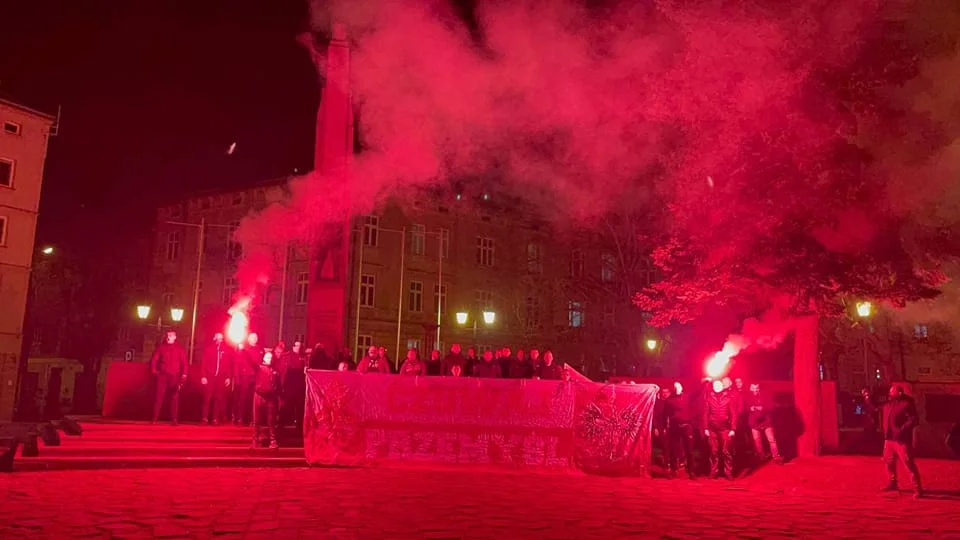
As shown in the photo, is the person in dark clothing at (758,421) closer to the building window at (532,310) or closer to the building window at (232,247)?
the building window at (532,310)

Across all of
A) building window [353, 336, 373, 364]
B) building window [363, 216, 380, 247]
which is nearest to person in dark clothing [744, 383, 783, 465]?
building window [353, 336, 373, 364]

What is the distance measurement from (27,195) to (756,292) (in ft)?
107

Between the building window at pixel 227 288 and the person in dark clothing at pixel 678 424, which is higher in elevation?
the building window at pixel 227 288

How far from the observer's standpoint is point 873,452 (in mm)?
17203

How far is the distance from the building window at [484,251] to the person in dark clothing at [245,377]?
29441 mm

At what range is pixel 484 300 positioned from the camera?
4594 cm

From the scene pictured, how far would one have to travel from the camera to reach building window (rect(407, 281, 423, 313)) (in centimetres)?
4269

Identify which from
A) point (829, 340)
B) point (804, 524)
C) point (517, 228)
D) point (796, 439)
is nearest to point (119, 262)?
point (517, 228)

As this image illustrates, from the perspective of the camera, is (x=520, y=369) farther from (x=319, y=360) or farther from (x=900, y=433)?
(x=900, y=433)

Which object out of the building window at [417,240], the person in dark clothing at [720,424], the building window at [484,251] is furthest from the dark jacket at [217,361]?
the building window at [484,251]

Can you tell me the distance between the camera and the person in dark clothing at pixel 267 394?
13492 millimetres

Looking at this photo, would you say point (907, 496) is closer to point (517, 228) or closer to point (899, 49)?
point (899, 49)

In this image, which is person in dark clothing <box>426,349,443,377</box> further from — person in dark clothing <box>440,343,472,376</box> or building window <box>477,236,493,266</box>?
building window <box>477,236,493,266</box>

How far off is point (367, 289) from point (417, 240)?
4.54 metres
